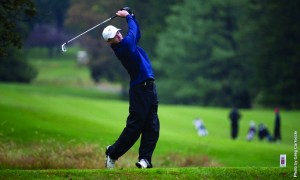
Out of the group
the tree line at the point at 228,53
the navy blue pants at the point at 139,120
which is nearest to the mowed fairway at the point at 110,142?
the navy blue pants at the point at 139,120

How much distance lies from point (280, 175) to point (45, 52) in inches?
4103

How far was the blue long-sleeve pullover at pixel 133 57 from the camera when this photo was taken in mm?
12516

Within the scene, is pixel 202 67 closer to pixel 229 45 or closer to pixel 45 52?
pixel 229 45

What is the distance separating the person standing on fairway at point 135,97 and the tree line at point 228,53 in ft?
193

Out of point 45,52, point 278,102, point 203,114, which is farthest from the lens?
point 45,52

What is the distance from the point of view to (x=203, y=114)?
171 ft

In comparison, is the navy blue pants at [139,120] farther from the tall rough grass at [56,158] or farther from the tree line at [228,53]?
the tree line at [228,53]

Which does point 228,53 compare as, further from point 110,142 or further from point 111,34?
point 111,34

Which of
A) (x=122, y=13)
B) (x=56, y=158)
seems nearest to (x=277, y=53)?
(x=56, y=158)

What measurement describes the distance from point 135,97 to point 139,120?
1.33 feet

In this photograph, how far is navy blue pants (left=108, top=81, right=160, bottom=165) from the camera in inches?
496

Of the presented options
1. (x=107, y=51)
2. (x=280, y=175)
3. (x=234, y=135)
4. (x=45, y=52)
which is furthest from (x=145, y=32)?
(x=280, y=175)

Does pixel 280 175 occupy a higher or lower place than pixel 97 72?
lower

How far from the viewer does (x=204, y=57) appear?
78250 millimetres
